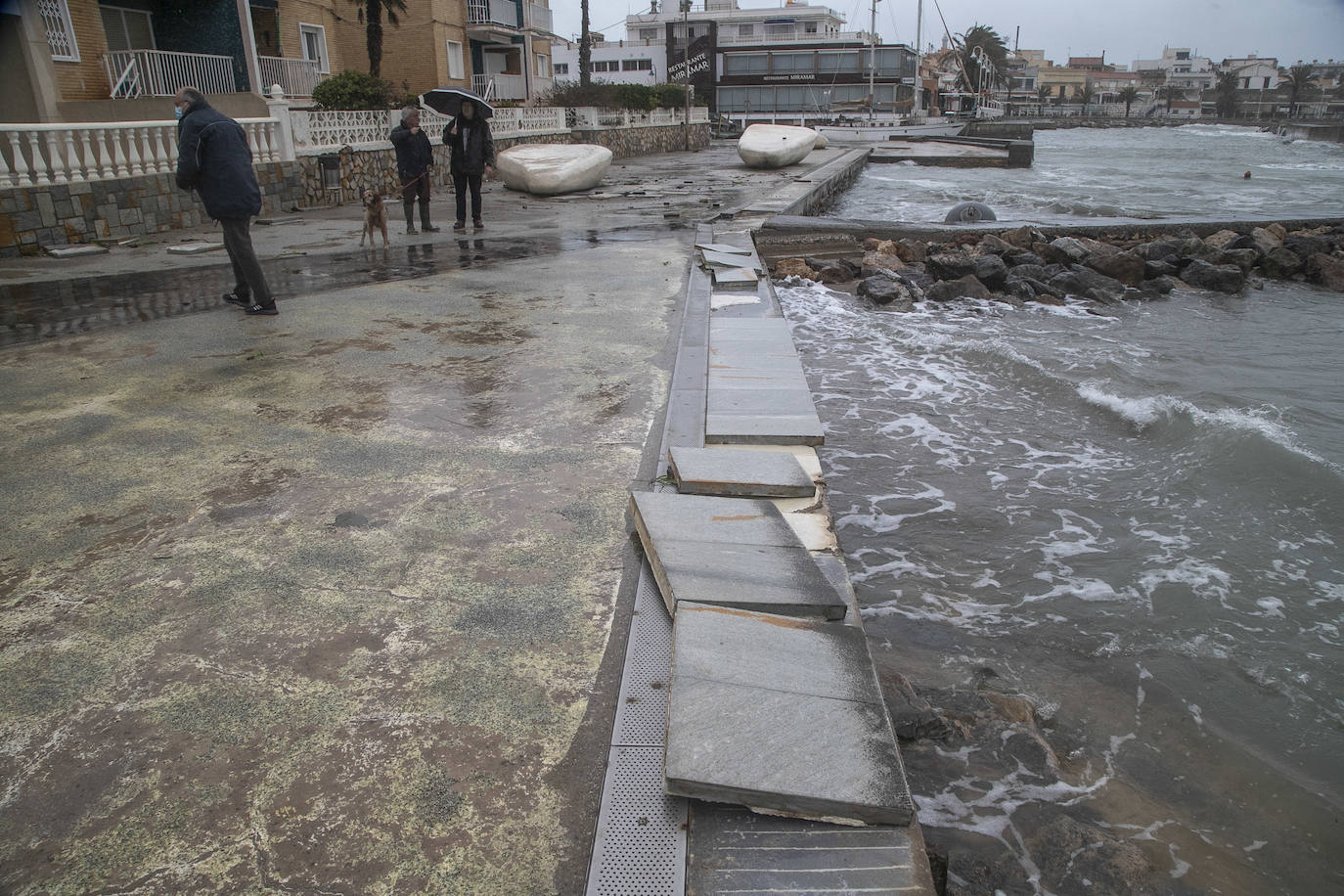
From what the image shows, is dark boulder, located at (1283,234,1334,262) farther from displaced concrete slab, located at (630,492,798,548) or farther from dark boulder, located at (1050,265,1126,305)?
displaced concrete slab, located at (630,492,798,548)

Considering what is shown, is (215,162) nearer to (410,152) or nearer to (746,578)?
(410,152)

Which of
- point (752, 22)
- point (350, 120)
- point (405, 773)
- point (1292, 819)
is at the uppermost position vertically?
point (752, 22)

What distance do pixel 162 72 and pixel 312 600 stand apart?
67.1 ft

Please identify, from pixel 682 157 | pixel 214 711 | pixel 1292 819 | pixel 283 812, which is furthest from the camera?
pixel 682 157

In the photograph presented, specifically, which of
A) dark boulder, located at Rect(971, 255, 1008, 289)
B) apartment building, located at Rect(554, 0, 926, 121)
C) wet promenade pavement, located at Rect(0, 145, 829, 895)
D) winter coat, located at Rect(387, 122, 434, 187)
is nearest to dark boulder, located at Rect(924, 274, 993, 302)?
dark boulder, located at Rect(971, 255, 1008, 289)

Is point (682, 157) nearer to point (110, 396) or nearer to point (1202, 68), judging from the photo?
point (110, 396)

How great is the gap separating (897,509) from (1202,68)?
703 feet

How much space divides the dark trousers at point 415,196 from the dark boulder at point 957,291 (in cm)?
706

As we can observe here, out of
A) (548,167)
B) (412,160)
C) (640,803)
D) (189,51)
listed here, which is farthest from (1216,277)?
(189,51)

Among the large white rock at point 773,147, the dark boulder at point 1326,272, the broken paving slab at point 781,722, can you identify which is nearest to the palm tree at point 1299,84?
the large white rock at point 773,147

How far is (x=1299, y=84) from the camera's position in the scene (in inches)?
4021

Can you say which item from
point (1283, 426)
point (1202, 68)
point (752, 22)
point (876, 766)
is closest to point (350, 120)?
point (1283, 426)

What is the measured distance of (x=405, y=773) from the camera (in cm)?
218

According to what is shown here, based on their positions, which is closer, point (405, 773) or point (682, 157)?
point (405, 773)
